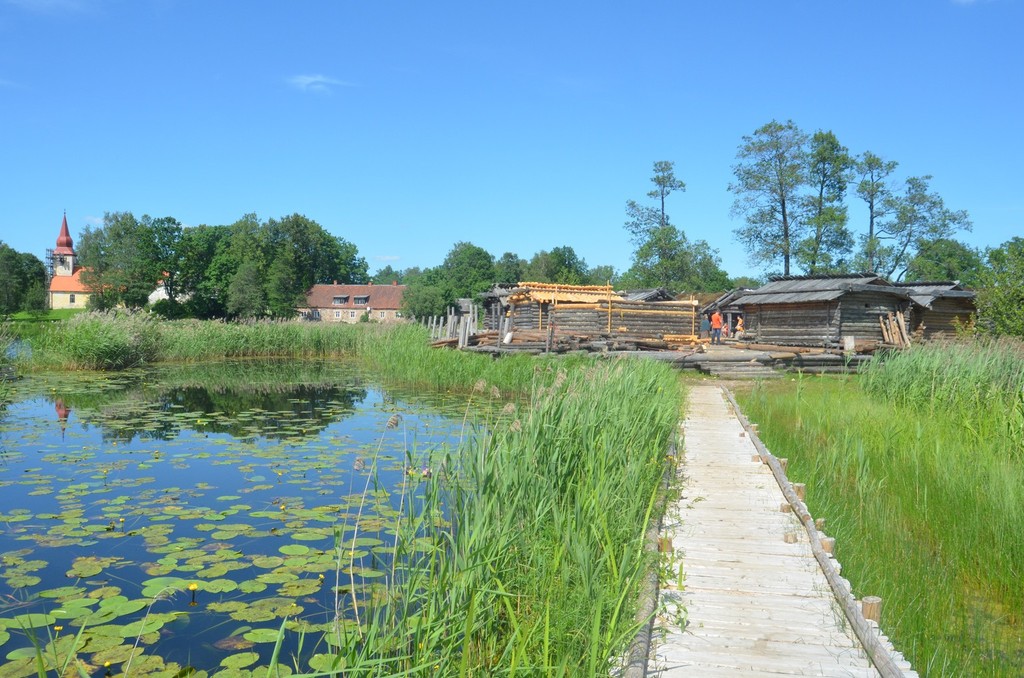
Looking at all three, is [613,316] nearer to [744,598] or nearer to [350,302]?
[744,598]

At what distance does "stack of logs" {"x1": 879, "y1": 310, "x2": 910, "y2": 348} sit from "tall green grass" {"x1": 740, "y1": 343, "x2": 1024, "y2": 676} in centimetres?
1961

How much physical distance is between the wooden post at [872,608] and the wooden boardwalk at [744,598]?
16 cm

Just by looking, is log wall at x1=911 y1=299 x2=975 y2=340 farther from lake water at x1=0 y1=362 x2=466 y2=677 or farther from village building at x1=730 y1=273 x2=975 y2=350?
lake water at x1=0 y1=362 x2=466 y2=677

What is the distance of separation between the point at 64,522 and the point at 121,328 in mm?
19396

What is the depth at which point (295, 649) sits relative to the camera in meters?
5.43

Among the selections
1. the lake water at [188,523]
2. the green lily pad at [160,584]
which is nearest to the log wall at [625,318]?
the lake water at [188,523]

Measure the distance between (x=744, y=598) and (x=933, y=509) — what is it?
309 centimetres

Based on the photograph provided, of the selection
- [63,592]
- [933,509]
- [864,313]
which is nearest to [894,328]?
[864,313]

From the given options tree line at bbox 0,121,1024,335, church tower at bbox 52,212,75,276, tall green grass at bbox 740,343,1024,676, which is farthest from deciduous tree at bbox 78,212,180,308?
tall green grass at bbox 740,343,1024,676

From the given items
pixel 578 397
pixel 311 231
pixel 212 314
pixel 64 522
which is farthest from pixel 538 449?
pixel 311 231

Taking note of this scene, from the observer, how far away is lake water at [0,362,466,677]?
17.3 feet

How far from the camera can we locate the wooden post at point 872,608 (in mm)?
4398

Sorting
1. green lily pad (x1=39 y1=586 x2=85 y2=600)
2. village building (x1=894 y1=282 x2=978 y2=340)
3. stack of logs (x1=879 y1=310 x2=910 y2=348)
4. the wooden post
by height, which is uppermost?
village building (x1=894 y1=282 x2=978 y2=340)

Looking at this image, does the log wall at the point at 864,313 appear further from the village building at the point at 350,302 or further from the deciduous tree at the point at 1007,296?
the village building at the point at 350,302
